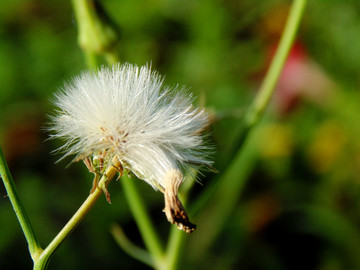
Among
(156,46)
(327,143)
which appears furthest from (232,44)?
(327,143)

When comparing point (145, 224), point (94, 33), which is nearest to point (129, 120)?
point (94, 33)

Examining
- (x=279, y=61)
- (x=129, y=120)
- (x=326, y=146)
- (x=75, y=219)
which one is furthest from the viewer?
(x=326, y=146)

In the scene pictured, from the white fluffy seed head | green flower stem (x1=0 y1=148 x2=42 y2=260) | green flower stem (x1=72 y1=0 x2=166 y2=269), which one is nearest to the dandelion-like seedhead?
the white fluffy seed head

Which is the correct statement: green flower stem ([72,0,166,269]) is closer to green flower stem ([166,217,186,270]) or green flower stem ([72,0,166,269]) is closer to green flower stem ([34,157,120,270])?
green flower stem ([166,217,186,270])

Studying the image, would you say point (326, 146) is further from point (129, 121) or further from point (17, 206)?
point (17, 206)

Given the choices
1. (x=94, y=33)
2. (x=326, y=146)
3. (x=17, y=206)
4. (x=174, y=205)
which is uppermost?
(x=326, y=146)

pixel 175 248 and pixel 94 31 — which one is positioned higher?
pixel 94 31

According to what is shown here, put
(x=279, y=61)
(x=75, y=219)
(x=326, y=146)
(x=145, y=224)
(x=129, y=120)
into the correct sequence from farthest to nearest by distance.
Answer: (x=326, y=146), (x=145, y=224), (x=279, y=61), (x=129, y=120), (x=75, y=219)
